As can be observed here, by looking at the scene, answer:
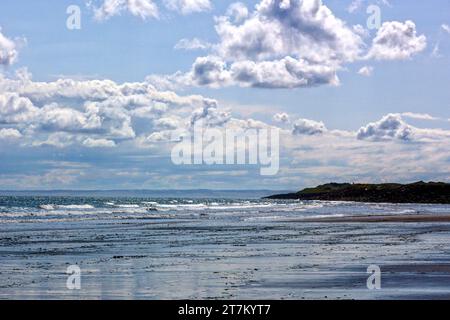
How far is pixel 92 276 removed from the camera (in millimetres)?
23453

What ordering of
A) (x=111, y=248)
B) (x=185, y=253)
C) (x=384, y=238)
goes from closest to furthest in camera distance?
1. (x=185, y=253)
2. (x=111, y=248)
3. (x=384, y=238)

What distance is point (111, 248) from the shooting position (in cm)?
3481

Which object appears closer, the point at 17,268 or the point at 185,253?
the point at 17,268

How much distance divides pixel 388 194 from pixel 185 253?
172383mm

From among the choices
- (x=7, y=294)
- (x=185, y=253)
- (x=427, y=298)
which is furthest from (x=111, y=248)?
(x=427, y=298)

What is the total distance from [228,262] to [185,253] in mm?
4342

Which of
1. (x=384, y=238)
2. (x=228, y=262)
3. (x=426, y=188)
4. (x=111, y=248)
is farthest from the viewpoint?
(x=426, y=188)


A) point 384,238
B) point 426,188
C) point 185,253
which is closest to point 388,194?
point 426,188
